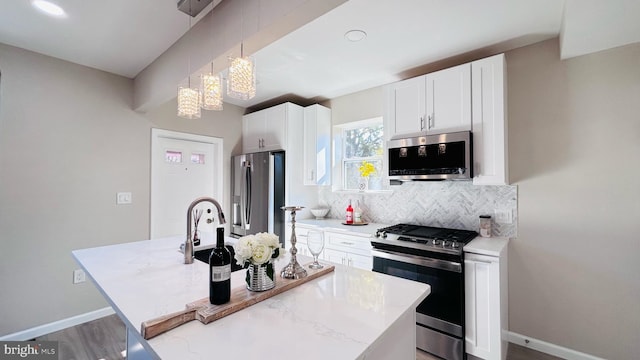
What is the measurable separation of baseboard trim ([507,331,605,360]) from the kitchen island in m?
1.72

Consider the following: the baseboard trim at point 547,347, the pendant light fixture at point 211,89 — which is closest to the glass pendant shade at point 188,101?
the pendant light fixture at point 211,89

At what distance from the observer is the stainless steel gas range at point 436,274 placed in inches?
79.0

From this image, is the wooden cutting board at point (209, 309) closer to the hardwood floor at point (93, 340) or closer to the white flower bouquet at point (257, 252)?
the white flower bouquet at point (257, 252)

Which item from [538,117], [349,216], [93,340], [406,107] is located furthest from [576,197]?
[93,340]

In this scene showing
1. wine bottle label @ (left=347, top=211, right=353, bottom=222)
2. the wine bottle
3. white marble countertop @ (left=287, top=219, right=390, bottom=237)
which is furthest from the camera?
wine bottle label @ (left=347, top=211, right=353, bottom=222)

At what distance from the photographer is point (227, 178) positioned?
12.7ft

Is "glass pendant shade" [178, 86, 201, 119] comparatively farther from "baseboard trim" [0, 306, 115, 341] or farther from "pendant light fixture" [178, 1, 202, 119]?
"baseboard trim" [0, 306, 115, 341]

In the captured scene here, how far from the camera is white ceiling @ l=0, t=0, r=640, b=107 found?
1.76 metres

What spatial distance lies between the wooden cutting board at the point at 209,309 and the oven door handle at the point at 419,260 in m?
1.24

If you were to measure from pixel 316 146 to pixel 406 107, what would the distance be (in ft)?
4.30

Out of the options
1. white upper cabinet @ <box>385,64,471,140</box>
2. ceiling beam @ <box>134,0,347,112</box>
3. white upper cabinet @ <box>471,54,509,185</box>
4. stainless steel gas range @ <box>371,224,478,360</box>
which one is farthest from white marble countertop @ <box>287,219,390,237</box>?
ceiling beam @ <box>134,0,347,112</box>

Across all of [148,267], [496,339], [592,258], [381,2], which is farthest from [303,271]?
[592,258]

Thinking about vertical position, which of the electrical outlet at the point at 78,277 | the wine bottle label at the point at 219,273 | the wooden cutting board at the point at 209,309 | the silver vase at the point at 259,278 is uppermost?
the wine bottle label at the point at 219,273

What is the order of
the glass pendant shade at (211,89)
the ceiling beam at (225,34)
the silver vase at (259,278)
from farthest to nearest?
the glass pendant shade at (211,89)
the ceiling beam at (225,34)
the silver vase at (259,278)
